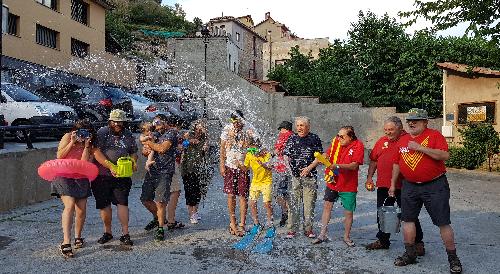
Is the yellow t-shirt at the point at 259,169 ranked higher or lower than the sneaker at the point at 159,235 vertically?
higher

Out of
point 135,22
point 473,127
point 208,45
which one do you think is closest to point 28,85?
point 208,45

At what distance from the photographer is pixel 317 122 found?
23.8 meters

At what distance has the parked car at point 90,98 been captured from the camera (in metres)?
14.3

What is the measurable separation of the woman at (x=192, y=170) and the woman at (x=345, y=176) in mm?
2115

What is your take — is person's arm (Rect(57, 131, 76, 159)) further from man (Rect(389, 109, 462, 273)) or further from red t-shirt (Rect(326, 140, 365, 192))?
man (Rect(389, 109, 462, 273))

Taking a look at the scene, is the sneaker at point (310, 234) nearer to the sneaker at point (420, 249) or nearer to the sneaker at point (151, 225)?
the sneaker at point (420, 249)

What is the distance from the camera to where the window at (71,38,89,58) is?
2995 centimetres

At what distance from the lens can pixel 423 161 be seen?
5.13m

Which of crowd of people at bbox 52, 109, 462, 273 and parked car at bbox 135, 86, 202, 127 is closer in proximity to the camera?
crowd of people at bbox 52, 109, 462, 273

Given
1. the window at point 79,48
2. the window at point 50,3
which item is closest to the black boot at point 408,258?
the window at point 50,3

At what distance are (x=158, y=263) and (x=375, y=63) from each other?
76.9ft

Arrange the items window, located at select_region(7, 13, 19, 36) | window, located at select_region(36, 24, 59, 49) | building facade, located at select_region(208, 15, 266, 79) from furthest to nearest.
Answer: building facade, located at select_region(208, 15, 266, 79) < window, located at select_region(36, 24, 59, 49) < window, located at select_region(7, 13, 19, 36)

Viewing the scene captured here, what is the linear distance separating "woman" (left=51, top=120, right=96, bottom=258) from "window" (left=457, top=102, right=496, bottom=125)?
17769 mm

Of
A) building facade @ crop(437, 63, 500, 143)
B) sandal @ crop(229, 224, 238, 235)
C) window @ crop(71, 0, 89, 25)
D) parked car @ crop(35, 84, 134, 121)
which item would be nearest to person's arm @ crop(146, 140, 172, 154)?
sandal @ crop(229, 224, 238, 235)
